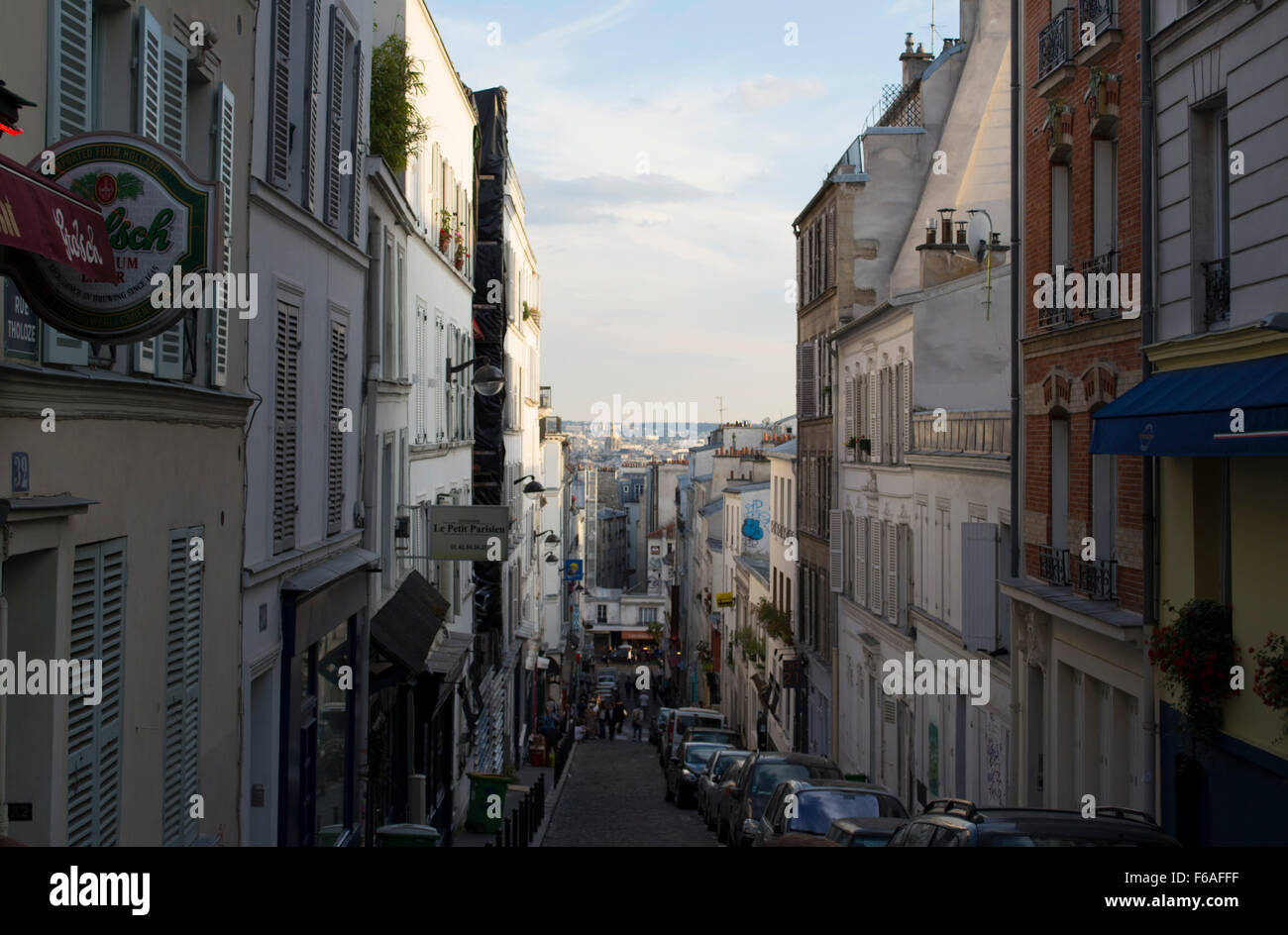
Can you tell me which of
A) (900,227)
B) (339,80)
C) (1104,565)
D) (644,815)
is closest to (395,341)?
(339,80)

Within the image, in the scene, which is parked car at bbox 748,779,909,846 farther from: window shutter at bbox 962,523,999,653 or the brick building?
window shutter at bbox 962,523,999,653

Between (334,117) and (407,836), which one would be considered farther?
(334,117)

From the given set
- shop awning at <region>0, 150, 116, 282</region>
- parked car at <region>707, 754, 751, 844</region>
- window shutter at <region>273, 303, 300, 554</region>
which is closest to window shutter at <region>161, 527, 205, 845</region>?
window shutter at <region>273, 303, 300, 554</region>

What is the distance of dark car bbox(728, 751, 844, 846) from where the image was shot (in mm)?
19406

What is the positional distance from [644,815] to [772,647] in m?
16.8

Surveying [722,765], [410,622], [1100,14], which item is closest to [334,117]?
[410,622]

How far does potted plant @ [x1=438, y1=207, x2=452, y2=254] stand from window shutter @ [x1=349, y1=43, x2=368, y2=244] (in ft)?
29.1

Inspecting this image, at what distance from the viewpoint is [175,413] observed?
946cm

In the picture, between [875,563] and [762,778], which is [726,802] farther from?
[875,563]

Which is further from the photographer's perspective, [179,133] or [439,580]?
[439,580]

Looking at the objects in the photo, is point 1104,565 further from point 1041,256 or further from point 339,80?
point 339,80

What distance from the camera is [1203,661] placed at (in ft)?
Answer: 40.5

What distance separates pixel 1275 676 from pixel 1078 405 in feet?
20.4

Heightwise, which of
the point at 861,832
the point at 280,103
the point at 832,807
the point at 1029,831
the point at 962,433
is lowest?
the point at 832,807
